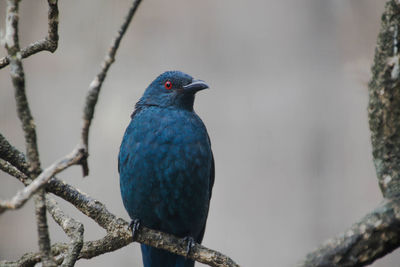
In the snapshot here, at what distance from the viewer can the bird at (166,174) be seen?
3473 millimetres

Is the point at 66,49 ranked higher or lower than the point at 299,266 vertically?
higher

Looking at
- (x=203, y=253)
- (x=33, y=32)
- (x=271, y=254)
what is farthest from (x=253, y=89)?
(x=203, y=253)

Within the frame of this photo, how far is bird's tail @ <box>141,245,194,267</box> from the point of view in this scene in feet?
12.4

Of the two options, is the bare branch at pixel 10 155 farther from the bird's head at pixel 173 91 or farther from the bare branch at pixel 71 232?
the bird's head at pixel 173 91

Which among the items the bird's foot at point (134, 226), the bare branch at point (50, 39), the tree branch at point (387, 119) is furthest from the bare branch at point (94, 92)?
the bird's foot at point (134, 226)

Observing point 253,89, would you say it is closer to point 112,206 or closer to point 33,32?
point 112,206

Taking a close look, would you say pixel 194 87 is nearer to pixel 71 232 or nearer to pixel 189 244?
pixel 189 244

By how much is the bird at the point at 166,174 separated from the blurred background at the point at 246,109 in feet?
8.76

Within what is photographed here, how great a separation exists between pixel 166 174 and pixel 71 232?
39.0 inches

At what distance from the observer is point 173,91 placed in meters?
3.97

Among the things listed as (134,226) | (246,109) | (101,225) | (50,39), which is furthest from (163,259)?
(246,109)

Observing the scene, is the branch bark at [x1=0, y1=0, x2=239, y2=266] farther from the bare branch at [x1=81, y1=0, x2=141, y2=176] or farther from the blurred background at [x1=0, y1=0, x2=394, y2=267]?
the blurred background at [x1=0, y1=0, x2=394, y2=267]

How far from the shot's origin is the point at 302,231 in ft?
21.2

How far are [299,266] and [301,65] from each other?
17.0ft
